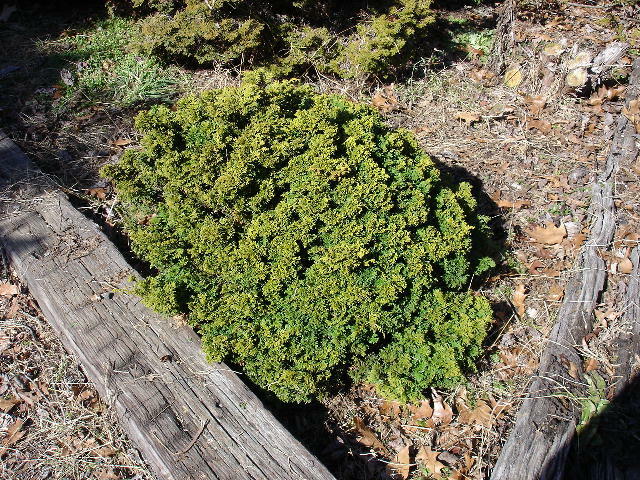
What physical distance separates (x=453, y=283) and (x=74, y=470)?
240cm

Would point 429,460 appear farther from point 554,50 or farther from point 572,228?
point 554,50

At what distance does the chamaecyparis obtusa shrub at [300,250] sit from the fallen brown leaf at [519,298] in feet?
2.12

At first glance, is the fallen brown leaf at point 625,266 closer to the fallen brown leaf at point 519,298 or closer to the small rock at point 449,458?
the fallen brown leaf at point 519,298

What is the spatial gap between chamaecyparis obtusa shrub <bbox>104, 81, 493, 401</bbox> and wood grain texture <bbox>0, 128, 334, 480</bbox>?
24cm

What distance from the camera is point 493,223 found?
4.24 m

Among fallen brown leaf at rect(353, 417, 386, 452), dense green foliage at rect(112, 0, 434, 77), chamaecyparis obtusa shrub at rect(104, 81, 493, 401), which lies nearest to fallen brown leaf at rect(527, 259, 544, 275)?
chamaecyparis obtusa shrub at rect(104, 81, 493, 401)

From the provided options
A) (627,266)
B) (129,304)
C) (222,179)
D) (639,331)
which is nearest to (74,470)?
(129,304)

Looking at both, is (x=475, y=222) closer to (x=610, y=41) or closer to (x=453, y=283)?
(x=453, y=283)

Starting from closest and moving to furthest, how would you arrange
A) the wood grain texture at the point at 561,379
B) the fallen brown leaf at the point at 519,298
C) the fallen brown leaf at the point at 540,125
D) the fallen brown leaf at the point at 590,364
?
the wood grain texture at the point at 561,379, the fallen brown leaf at the point at 590,364, the fallen brown leaf at the point at 519,298, the fallen brown leaf at the point at 540,125

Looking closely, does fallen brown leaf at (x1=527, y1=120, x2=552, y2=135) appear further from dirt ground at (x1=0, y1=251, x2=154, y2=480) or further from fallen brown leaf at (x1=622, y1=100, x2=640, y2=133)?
dirt ground at (x1=0, y1=251, x2=154, y2=480)

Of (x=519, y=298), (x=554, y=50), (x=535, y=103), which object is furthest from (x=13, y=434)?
(x=554, y=50)

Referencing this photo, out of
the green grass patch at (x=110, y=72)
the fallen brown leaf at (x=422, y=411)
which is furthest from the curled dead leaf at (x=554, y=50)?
the fallen brown leaf at (x=422, y=411)

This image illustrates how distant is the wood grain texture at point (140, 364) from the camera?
2.57m

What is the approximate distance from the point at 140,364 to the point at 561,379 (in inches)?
98.0
